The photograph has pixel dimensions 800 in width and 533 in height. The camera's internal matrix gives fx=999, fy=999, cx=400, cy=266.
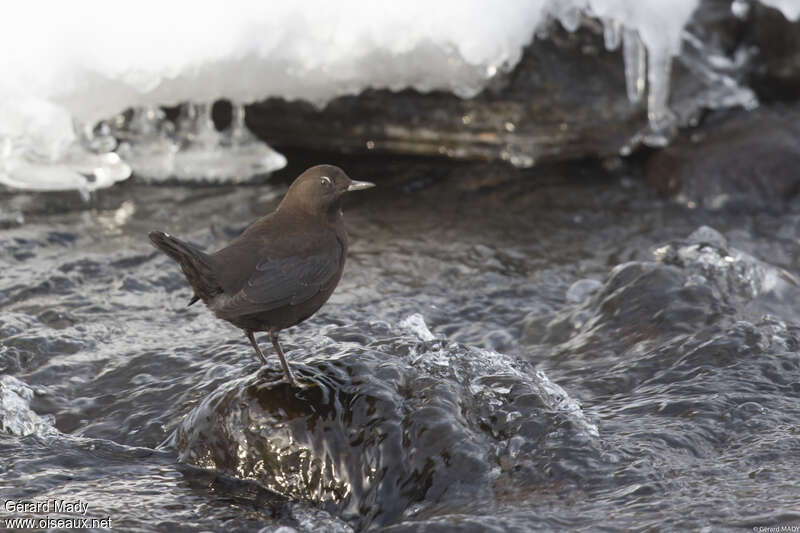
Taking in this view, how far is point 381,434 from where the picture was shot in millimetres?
3408

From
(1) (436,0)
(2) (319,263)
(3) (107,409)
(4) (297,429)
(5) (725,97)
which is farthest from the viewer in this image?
(5) (725,97)

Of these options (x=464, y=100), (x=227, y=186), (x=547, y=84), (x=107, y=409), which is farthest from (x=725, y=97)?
(x=107, y=409)

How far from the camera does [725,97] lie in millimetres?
7324

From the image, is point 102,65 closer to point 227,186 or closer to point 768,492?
point 227,186

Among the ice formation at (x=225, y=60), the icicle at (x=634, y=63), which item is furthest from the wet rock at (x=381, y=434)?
the icicle at (x=634, y=63)

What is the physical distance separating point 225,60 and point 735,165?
A: 3.49m

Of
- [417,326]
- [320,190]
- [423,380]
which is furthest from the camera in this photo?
[417,326]

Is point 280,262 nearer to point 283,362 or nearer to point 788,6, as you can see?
point 283,362

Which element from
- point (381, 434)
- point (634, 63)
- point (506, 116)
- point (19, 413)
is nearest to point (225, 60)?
point (506, 116)

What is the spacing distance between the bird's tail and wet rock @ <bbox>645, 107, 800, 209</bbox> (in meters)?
4.24

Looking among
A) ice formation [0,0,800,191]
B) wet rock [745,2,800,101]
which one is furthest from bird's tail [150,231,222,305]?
wet rock [745,2,800,101]

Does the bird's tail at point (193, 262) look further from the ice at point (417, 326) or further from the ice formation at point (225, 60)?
the ice formation at point (225, 60)

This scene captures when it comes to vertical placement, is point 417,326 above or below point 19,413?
above

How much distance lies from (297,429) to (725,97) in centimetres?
508
